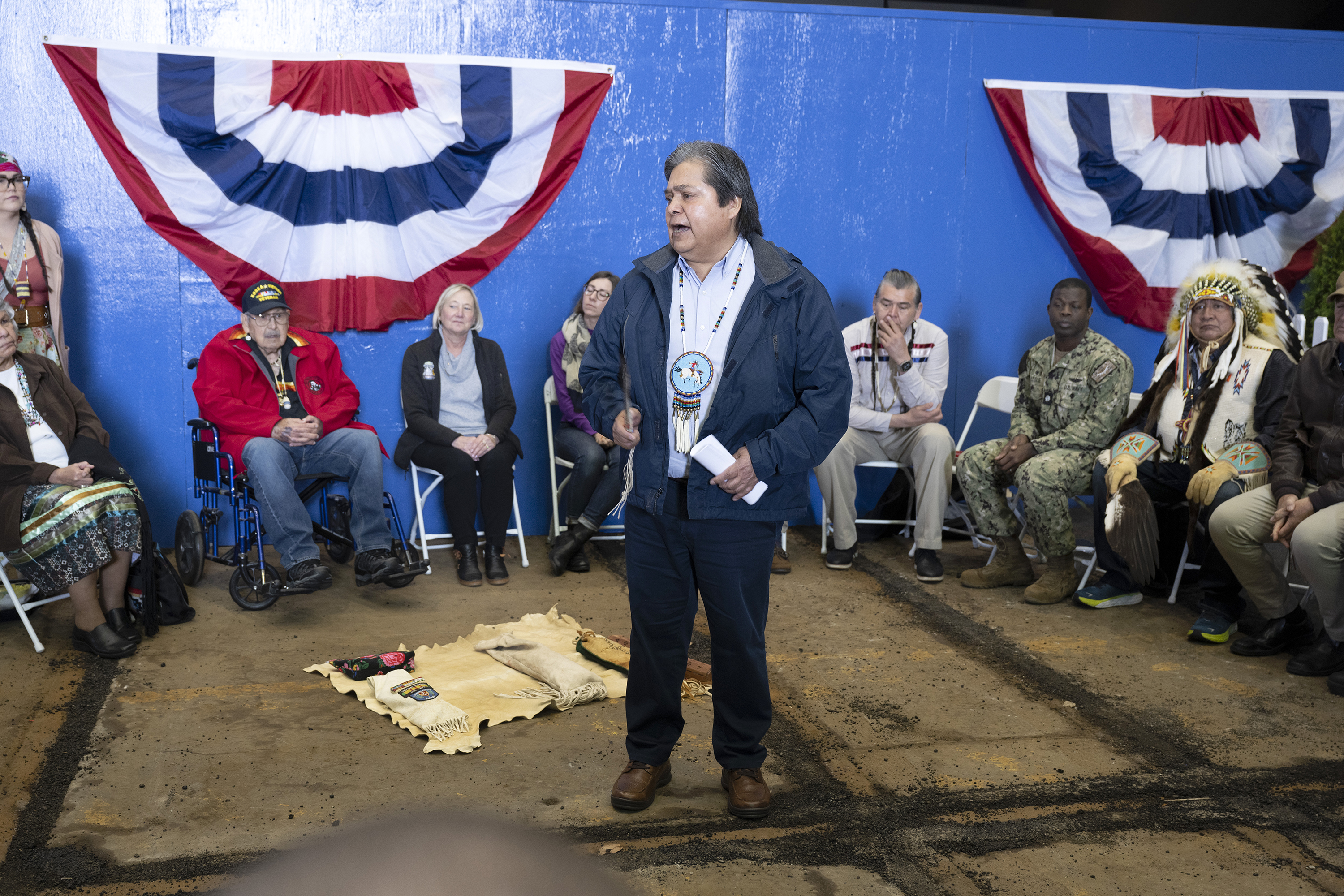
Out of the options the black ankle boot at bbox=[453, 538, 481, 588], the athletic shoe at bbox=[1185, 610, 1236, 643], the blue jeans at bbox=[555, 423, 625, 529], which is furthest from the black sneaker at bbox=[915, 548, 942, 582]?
the black ankle boot at bbox=[453, 538, 481, 588]

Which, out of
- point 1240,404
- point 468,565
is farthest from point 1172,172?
point 468,565

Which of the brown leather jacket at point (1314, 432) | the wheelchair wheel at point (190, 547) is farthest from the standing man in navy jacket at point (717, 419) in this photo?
the wheelchair wheel at point (190, 547)

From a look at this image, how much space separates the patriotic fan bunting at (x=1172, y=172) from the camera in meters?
5.82

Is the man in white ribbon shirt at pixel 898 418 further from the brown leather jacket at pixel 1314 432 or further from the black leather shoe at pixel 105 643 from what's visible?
the black leather shoe at pixel 105 643

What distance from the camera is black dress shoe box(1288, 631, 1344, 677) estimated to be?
12.5 ft

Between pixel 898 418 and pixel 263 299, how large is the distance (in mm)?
3010

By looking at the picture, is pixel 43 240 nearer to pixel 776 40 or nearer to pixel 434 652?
pixel 434 652

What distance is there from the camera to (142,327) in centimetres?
506

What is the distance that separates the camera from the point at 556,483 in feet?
17.8

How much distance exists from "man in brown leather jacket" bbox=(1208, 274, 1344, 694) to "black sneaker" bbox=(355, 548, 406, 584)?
3352 millimetres

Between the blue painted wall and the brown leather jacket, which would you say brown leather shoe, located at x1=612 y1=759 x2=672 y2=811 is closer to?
the brown leather jacket

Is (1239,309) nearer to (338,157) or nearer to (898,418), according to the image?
(898,418)

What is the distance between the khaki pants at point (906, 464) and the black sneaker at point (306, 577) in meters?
2.34

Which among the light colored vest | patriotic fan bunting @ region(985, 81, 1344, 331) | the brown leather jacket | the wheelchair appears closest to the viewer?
the brown leather jacket
